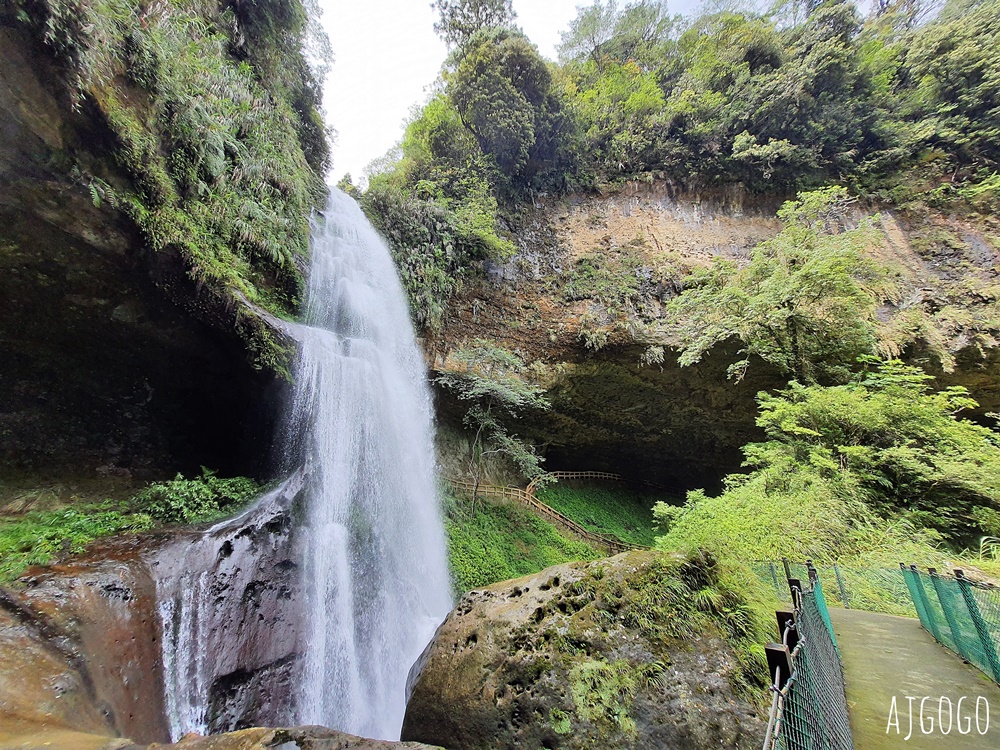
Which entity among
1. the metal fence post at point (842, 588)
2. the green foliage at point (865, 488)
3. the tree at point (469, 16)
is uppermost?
the tree at point (469, 16)

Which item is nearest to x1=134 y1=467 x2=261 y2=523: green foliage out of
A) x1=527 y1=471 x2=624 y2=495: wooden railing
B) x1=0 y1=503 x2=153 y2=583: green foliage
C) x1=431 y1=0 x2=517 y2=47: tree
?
x1=0 y1=503 x2=153 y2=583: green foliage

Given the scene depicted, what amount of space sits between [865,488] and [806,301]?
13.0 ft

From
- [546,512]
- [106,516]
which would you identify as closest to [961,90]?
[546,512]

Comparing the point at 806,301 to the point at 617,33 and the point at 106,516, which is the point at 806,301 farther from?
the point at 617,33

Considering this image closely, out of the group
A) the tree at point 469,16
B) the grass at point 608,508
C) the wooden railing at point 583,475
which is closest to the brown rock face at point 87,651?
the wooden railing at point 583,475

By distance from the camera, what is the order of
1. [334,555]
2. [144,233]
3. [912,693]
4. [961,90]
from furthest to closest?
[961,90], [334,555], [144,233], [912,693]

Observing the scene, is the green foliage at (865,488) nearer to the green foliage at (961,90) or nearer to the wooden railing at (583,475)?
the wooden railing at (583,475)

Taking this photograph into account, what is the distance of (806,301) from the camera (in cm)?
848

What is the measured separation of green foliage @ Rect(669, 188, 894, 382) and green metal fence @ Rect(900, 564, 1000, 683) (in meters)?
5.56

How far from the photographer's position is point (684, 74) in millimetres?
15273

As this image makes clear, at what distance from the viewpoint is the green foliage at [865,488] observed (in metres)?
6.11

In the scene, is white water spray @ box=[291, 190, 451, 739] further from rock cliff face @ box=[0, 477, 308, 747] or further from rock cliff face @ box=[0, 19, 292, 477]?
rock cliff face @ box=[0, 19, 292, 477]

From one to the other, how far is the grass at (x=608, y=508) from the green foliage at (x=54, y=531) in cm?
1098

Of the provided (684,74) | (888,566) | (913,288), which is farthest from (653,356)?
(684,74)
